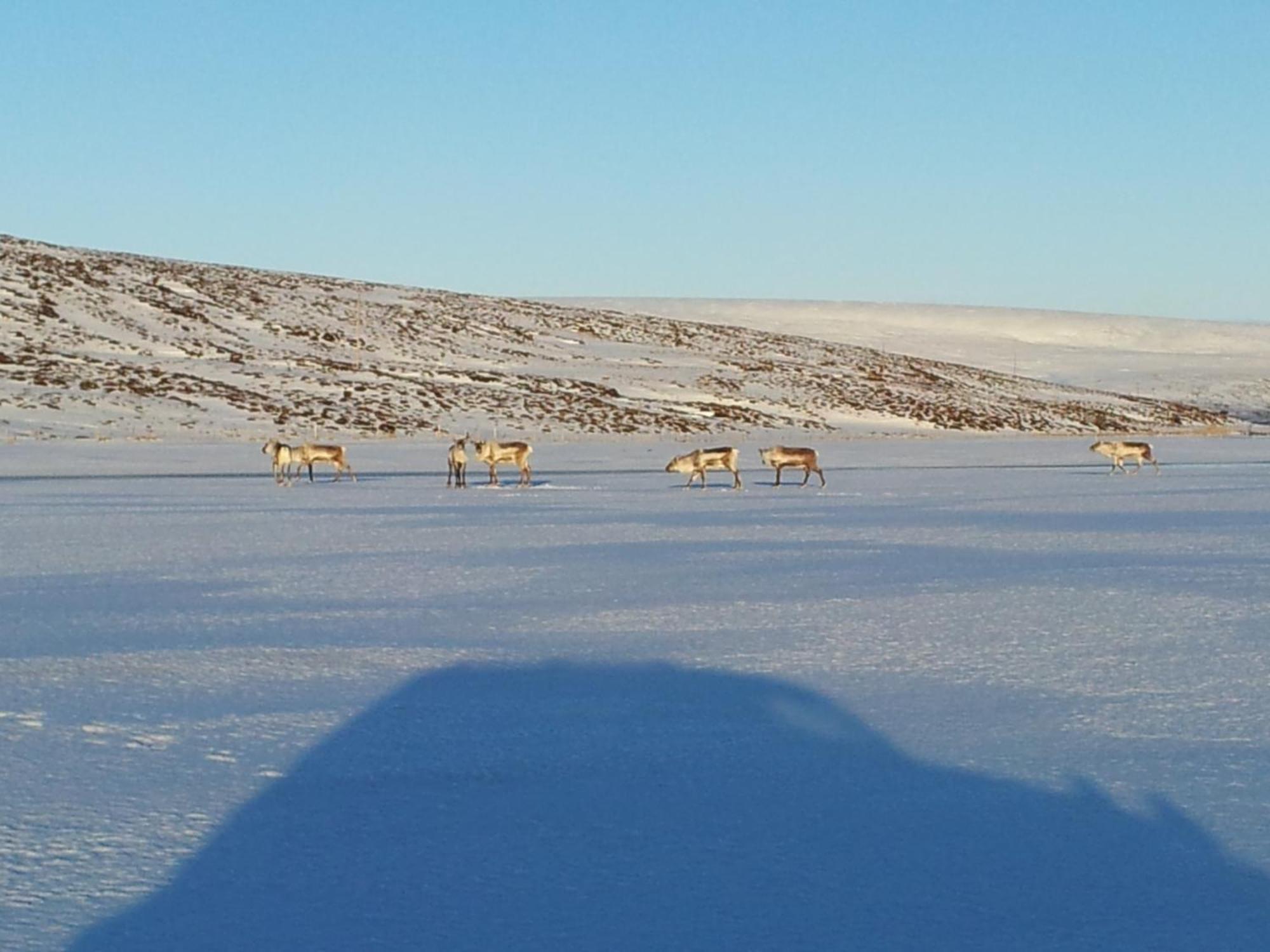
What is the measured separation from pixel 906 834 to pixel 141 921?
2.84 metres

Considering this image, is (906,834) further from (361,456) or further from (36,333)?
(36,333)

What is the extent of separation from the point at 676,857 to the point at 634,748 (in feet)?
5.79

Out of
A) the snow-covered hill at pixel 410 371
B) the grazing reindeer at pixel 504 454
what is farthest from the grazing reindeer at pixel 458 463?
the snow-covered hill at pixel 410 371

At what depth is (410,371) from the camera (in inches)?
2761

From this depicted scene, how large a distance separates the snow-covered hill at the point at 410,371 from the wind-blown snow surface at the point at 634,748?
1514 inches

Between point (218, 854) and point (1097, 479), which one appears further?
point (1097, 479)

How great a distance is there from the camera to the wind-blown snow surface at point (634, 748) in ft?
17.2

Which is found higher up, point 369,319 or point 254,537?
point 369,319

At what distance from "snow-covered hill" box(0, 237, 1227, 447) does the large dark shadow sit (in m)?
43.6

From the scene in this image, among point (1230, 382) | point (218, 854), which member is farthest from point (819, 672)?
point (1230, 382)

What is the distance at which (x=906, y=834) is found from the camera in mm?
6105

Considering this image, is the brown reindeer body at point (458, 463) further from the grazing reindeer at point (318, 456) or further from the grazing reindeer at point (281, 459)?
the grazing reindeer at point (281, 459)

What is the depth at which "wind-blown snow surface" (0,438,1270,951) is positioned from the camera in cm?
525

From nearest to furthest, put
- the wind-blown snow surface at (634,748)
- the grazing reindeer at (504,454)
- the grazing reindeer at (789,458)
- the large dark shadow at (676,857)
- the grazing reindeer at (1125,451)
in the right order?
the large dark shadow at (676,857) → the wind-blown snow surface at (634,748) → the grazing reindeer at (504,454) → the grazing reindeer at (789,458) → the grazing reindeer at (1125,451)
